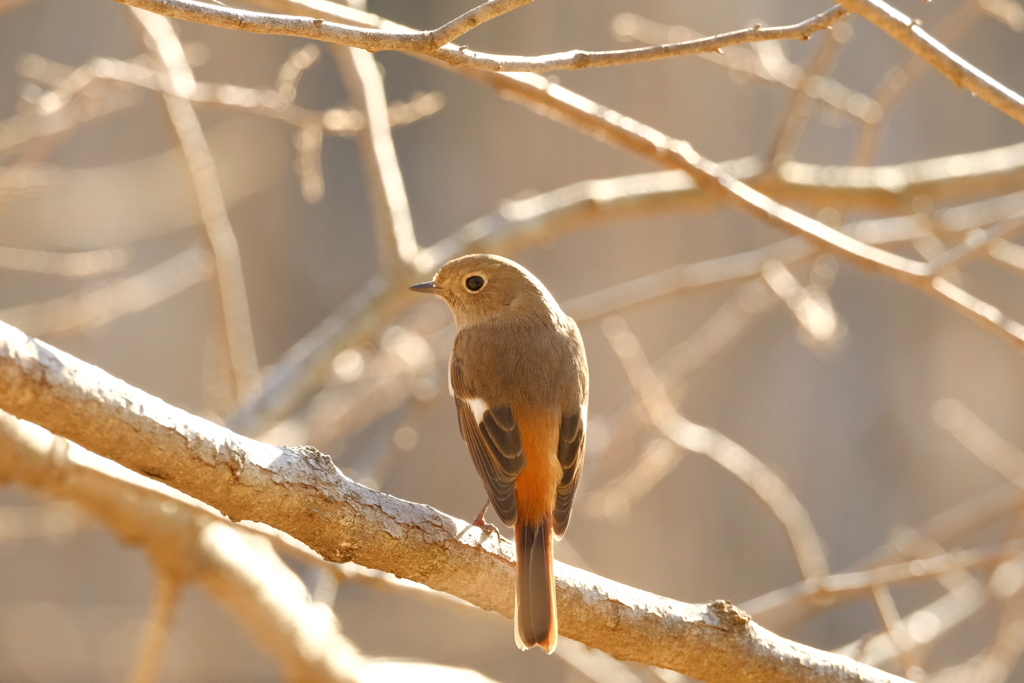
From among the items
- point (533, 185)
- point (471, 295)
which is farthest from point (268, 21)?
point (533, 185)

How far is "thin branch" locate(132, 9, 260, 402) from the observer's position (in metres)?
3.79

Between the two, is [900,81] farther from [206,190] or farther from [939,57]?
[206,190]

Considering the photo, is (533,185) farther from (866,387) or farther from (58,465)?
(58,465)

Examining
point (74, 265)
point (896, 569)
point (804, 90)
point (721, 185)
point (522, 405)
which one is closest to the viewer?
point (721, 185)

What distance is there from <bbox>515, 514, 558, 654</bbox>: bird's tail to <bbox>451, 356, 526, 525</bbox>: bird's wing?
0.96 feet

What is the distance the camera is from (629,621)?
2.10m

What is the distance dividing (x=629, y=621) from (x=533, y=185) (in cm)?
559

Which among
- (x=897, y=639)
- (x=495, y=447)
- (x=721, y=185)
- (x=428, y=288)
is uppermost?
(x=428, y=288)

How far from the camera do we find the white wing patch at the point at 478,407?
282 cm

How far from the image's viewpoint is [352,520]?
1850 millimetres

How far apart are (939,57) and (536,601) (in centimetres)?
141

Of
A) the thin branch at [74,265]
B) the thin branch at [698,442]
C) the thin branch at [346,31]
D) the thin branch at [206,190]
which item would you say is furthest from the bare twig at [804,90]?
the thin branch at [74,265]

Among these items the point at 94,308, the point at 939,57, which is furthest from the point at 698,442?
the point at 94,308

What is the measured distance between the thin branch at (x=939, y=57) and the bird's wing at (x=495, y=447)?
141 centimetres
